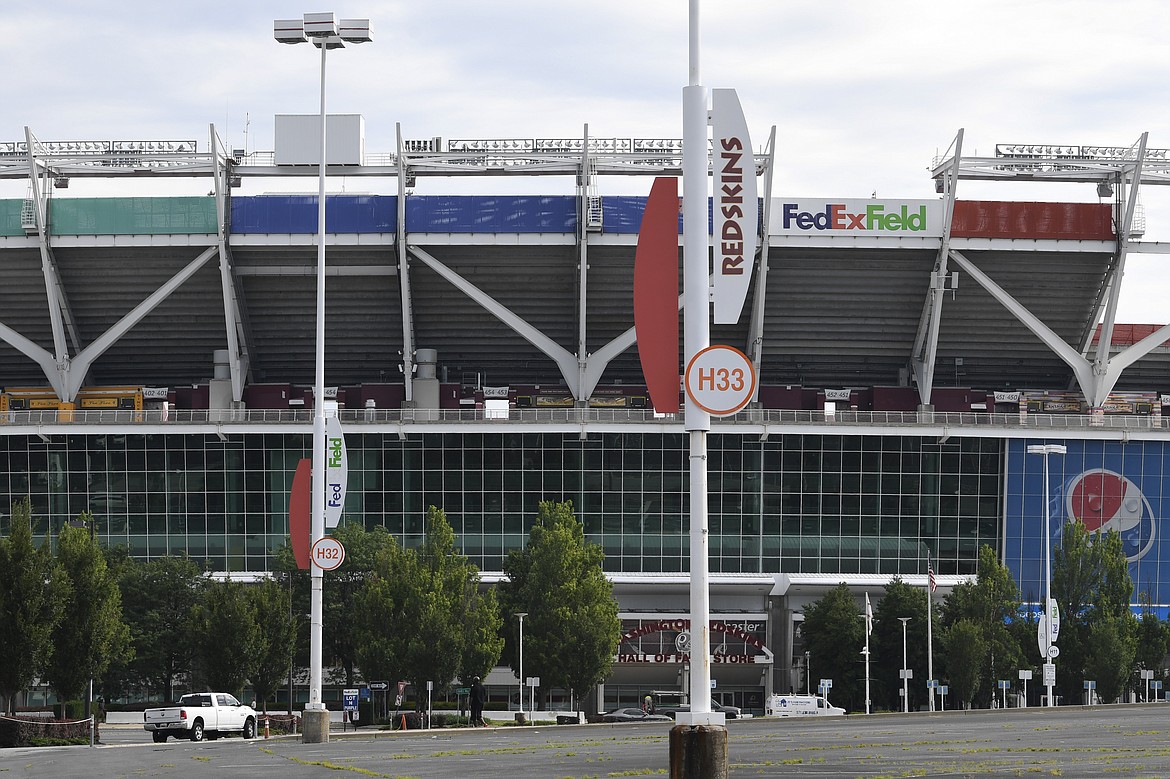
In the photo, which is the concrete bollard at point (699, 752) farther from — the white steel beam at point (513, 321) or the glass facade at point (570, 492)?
the glass facade at point (570, 492)

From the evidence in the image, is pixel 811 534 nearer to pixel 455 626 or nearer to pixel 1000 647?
pixel 1000 647

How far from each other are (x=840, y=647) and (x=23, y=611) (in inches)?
1694

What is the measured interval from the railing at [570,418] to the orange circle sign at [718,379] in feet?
225

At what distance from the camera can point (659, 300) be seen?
58.4ft

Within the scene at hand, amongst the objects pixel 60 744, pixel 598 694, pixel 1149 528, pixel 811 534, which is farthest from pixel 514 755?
pixel 1149 528

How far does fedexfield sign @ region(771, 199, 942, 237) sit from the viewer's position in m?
82.1

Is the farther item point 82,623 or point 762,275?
point 762,275

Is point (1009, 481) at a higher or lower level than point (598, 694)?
higher

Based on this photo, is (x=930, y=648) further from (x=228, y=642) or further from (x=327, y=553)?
(x=327, y=553)

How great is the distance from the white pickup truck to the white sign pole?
112ft

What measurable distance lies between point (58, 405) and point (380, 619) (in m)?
37.7

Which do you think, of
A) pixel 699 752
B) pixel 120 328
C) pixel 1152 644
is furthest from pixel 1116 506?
pixel 699 752

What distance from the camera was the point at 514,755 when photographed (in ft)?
98.8

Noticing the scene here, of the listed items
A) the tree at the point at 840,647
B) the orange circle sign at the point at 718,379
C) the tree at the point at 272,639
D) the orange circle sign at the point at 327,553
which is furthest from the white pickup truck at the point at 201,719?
the orange circle sign at the point at 718,379
